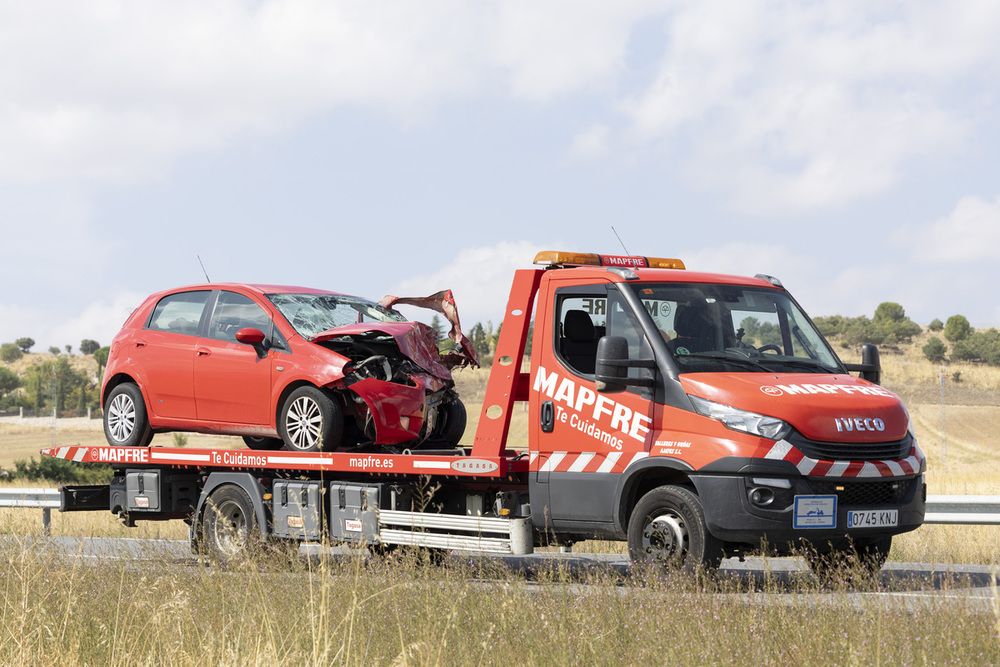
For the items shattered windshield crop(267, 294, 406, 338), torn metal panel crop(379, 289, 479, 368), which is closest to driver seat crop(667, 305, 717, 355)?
torn metal panel crop(379, 289, 479, 368)

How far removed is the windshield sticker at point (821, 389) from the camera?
7969 mm

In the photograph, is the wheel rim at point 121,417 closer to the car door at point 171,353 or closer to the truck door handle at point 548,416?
the car door at point 171,353

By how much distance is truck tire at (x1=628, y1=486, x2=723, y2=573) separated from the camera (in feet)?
26.1

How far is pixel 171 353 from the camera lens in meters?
11.6

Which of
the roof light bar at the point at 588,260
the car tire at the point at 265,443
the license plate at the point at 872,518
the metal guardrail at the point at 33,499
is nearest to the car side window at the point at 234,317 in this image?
the car tire at the point at 265,443

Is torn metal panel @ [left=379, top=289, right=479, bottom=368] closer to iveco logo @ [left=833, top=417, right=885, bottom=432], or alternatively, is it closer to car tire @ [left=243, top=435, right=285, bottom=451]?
car tire @ [left=243, top=435, right=285, bottom=451]

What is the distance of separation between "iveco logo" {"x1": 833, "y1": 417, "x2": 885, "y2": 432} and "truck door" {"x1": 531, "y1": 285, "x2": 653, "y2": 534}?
1305 millimetres

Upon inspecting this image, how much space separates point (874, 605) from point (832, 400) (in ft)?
6.10

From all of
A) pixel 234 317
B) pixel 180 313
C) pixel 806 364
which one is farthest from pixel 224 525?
→ pixel 806 364

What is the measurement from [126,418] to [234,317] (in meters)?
1.82

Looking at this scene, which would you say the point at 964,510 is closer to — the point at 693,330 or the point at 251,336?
the point at 693,330

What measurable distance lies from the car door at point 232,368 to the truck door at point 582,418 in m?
3.02

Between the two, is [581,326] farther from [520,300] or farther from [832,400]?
[832,400]

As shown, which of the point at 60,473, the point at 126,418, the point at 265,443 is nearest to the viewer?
the point at 126,418
